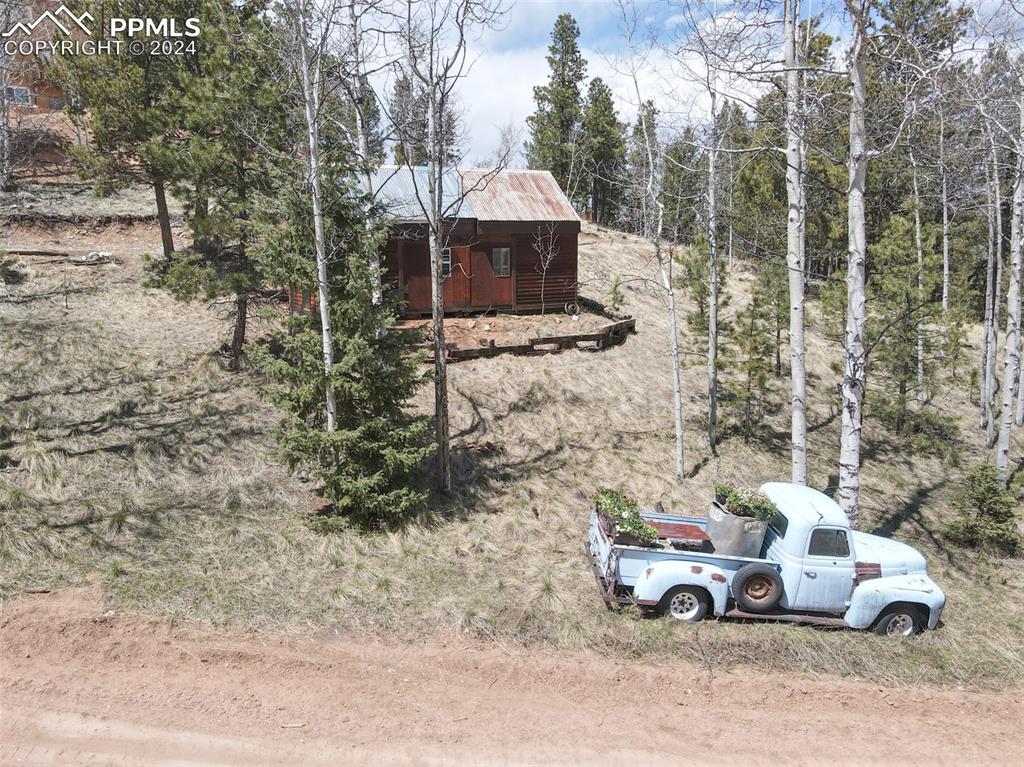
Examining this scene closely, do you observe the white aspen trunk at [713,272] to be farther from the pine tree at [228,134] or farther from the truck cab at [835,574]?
the pine tree at [228,134]

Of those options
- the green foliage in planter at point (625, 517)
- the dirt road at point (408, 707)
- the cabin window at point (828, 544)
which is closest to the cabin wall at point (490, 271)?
the green foliage in planter at point (625, 517)

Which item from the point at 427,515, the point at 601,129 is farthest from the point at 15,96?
the point at 601,129

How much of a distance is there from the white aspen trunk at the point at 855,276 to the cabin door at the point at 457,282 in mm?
14549

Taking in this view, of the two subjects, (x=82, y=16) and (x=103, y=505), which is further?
(x=82, y=16)

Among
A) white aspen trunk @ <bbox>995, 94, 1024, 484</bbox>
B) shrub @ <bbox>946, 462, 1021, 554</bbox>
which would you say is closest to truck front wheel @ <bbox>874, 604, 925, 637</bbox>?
shrub @ <bbox>946, 462, 1021, 554</bbox>

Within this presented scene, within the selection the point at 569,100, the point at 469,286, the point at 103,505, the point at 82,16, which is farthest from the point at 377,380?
the point at 569,100

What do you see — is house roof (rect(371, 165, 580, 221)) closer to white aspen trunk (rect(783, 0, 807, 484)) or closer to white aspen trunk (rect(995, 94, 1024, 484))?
white aspen trunk (rect(783, 0, 807, 484))

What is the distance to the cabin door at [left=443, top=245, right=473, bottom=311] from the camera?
2373 centimetres

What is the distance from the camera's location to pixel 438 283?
13.3 meters

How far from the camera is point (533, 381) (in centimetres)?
1916

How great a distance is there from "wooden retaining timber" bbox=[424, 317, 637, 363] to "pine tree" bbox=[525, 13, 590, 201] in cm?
2426

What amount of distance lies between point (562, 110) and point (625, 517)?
40.9 meters

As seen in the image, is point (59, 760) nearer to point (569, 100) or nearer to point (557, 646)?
point (557, 646)

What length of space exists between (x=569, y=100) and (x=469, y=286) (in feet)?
87.9
